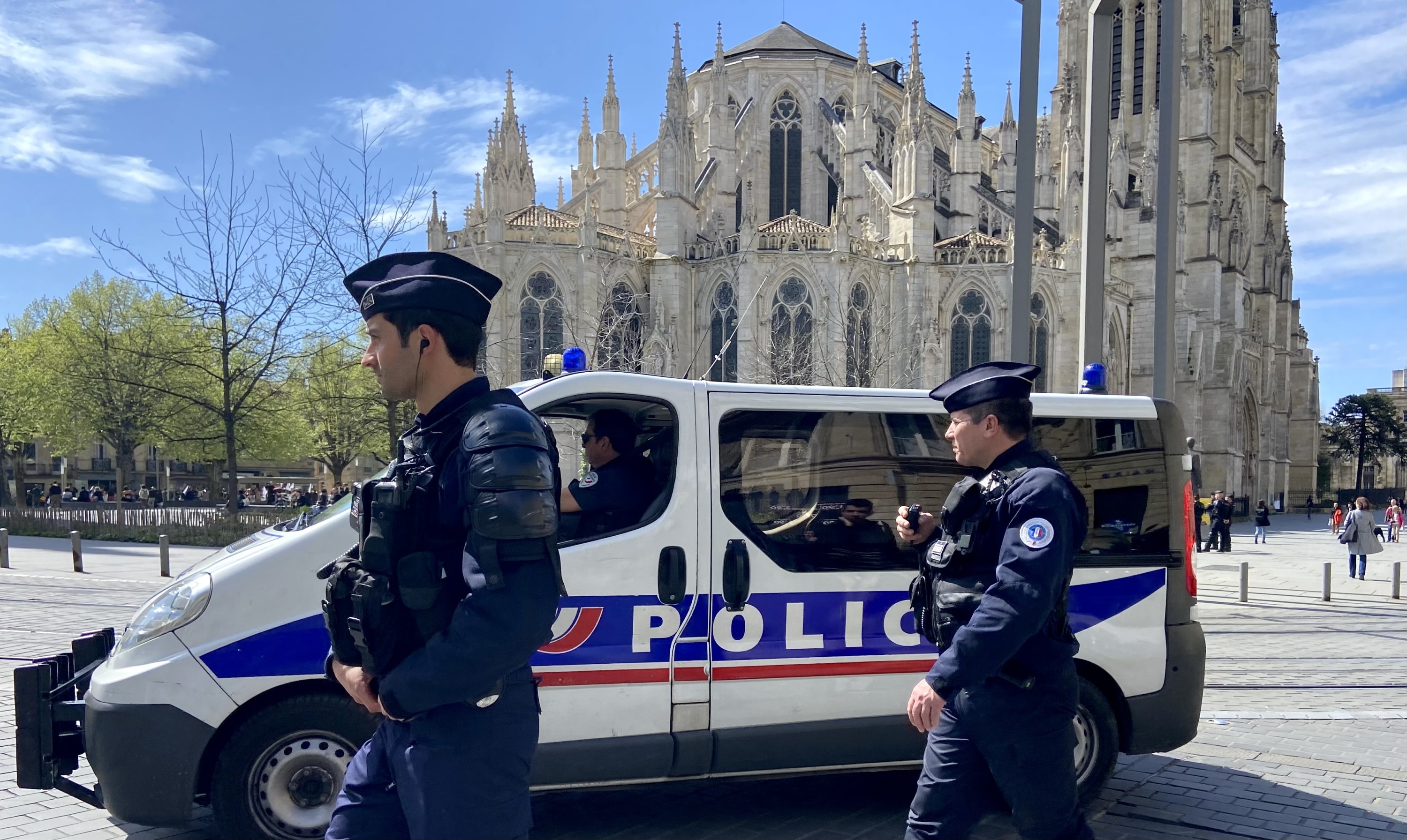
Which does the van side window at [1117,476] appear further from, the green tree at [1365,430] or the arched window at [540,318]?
the green tree at [1365,430]

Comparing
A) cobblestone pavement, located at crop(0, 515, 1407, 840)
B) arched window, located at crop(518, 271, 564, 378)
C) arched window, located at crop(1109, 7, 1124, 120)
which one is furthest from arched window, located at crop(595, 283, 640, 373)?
arched window, located at crop(1109, 7, 1124, 120)

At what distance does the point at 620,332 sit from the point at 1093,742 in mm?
25098

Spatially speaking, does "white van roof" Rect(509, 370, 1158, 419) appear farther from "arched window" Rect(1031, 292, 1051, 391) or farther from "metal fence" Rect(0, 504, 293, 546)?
"arched window" Rect(1031, 292, 1051, 391)

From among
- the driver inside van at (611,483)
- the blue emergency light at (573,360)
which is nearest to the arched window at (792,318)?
the blue emergency light at (573,360)

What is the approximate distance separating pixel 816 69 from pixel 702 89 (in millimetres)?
5463

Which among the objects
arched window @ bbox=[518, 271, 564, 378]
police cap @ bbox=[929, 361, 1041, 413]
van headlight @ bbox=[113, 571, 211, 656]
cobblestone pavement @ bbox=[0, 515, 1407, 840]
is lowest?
cobblestone pavement @ bbox=[0, 515, 1407, 840]

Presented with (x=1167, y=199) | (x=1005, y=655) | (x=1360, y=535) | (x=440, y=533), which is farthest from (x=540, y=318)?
(x=440, y=533)

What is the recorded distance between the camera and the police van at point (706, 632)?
3.69 metres

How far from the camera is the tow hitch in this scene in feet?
12.1

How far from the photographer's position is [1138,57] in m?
52.1

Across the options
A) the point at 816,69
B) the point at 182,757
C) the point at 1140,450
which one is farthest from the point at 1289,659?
the point at 816,69

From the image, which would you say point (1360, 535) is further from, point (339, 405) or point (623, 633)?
point (339, 405)

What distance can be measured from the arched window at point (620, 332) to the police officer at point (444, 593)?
19.7m

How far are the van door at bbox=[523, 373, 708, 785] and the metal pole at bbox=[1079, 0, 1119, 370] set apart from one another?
Result: 631 cm
